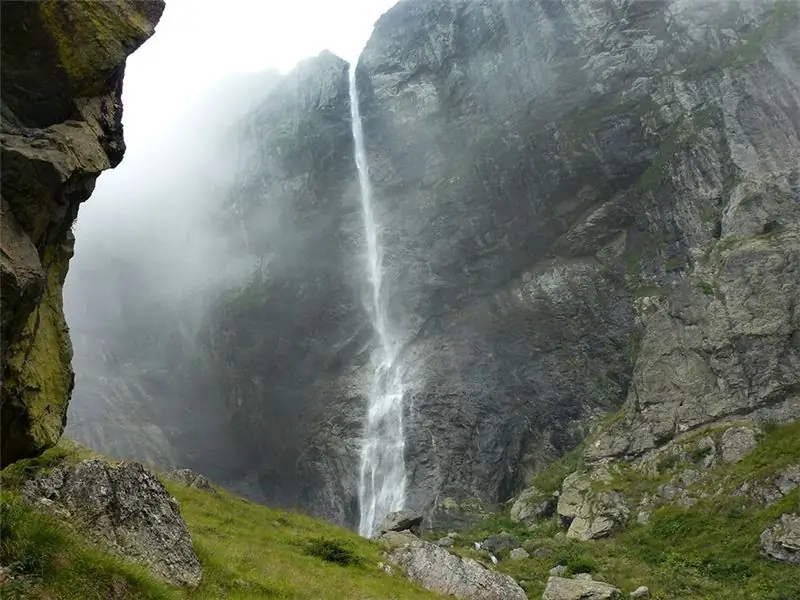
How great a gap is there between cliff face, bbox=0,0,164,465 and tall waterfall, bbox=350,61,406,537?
4977cm

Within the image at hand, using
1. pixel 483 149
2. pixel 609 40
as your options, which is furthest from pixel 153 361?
pixel 609 40

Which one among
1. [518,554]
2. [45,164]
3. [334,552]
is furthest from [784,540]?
[45,164]

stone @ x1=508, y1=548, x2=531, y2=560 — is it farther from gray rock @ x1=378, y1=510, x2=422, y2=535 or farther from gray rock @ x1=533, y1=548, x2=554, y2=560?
gray rock @ x1=378, y1=510, x2=422, y2=535

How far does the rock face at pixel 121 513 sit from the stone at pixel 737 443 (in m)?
35.4

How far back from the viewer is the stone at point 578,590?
79.3ft

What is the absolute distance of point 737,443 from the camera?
127ft

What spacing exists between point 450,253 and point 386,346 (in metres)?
13.3

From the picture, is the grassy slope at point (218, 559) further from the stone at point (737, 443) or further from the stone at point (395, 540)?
the stone at point (737, 443)

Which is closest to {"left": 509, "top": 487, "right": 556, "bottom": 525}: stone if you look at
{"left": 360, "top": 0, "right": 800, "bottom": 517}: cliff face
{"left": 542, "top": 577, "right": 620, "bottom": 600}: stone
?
{"left": 360, "top": 0, "right": 800, "bottom": 517}: cliff face

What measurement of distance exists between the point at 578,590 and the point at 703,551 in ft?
32.0

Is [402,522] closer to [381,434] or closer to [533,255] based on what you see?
[381,434]

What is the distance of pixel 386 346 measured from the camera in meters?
71.8

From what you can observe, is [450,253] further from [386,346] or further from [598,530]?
[598,530]

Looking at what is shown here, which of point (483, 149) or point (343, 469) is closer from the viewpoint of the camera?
point (343, 469)
